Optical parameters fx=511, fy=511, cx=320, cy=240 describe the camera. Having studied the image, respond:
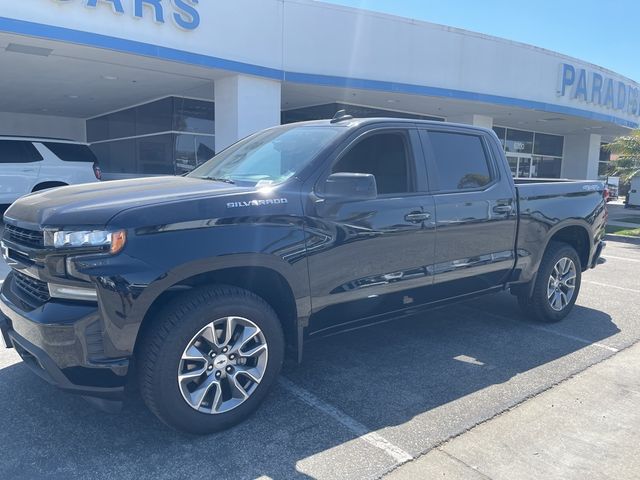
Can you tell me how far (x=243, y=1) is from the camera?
38.8 ft

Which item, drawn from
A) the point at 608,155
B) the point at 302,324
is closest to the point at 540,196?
the point at 302,324

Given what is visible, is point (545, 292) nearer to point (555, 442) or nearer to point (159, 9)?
point (555, 442)

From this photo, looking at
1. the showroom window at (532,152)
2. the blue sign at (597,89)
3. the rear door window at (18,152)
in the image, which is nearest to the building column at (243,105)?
the rear door window at (18,152)

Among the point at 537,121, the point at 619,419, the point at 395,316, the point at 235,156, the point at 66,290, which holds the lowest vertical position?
the point at 619,419

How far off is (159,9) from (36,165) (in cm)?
469

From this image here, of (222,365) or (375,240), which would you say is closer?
(222,365)

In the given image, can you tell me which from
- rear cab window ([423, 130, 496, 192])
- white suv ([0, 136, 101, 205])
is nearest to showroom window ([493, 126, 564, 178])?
white suv ([0, 136, 101, 205])

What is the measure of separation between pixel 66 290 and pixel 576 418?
130 inches

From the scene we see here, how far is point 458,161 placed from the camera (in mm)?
4578

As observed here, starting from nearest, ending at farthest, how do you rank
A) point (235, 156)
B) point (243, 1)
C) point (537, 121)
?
1. point (235, 156)
2. point (243, 1)
3. point (537, 121)

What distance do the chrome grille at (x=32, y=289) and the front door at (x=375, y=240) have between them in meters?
→ 1.60

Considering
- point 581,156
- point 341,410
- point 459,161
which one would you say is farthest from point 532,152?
point 341,410

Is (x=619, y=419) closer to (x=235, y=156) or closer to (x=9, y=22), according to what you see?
(x=235, y=156)

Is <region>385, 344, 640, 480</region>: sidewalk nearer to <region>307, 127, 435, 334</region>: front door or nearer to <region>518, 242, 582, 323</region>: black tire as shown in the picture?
<region>307, 127, 435, 334</region>: front door
